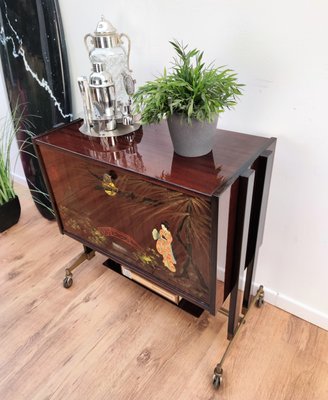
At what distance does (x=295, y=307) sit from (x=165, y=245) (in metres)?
0.72

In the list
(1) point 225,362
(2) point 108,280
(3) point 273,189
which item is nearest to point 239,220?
(3) point 273,189

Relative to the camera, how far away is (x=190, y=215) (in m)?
0.85

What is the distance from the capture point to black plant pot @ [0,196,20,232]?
1.88m

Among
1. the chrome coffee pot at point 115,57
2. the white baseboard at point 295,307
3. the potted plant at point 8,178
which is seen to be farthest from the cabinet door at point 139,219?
the potted plant at point 8,178

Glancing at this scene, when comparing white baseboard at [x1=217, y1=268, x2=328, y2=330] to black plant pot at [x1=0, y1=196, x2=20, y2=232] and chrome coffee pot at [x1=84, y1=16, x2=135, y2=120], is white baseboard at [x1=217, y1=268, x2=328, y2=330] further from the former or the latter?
black plant pot at [x1=0, y1=196, x2=20, y2=232]

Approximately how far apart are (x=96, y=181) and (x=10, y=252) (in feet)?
3.32

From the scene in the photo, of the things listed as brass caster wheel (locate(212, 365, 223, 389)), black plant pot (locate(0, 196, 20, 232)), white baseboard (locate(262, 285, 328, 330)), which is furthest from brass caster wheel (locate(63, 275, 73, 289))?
white baseboard (locate(262, 285, 328, 330))

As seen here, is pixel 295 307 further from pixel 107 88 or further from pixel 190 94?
pixel 107 88

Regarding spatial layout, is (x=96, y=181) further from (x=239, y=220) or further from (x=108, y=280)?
(x=108, y=280)

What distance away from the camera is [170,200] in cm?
87

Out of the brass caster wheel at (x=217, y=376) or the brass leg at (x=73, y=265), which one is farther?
the brass leg at (x=73, y=265)

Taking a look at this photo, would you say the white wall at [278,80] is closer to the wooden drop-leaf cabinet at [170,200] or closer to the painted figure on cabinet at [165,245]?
the wooden drop-leaf cabinet at [170,200]

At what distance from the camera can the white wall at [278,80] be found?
906 mm

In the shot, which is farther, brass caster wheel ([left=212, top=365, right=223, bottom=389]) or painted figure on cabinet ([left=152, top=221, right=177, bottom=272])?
brass caster wheel ([left=212, top=365, right=223, bottom=389])
